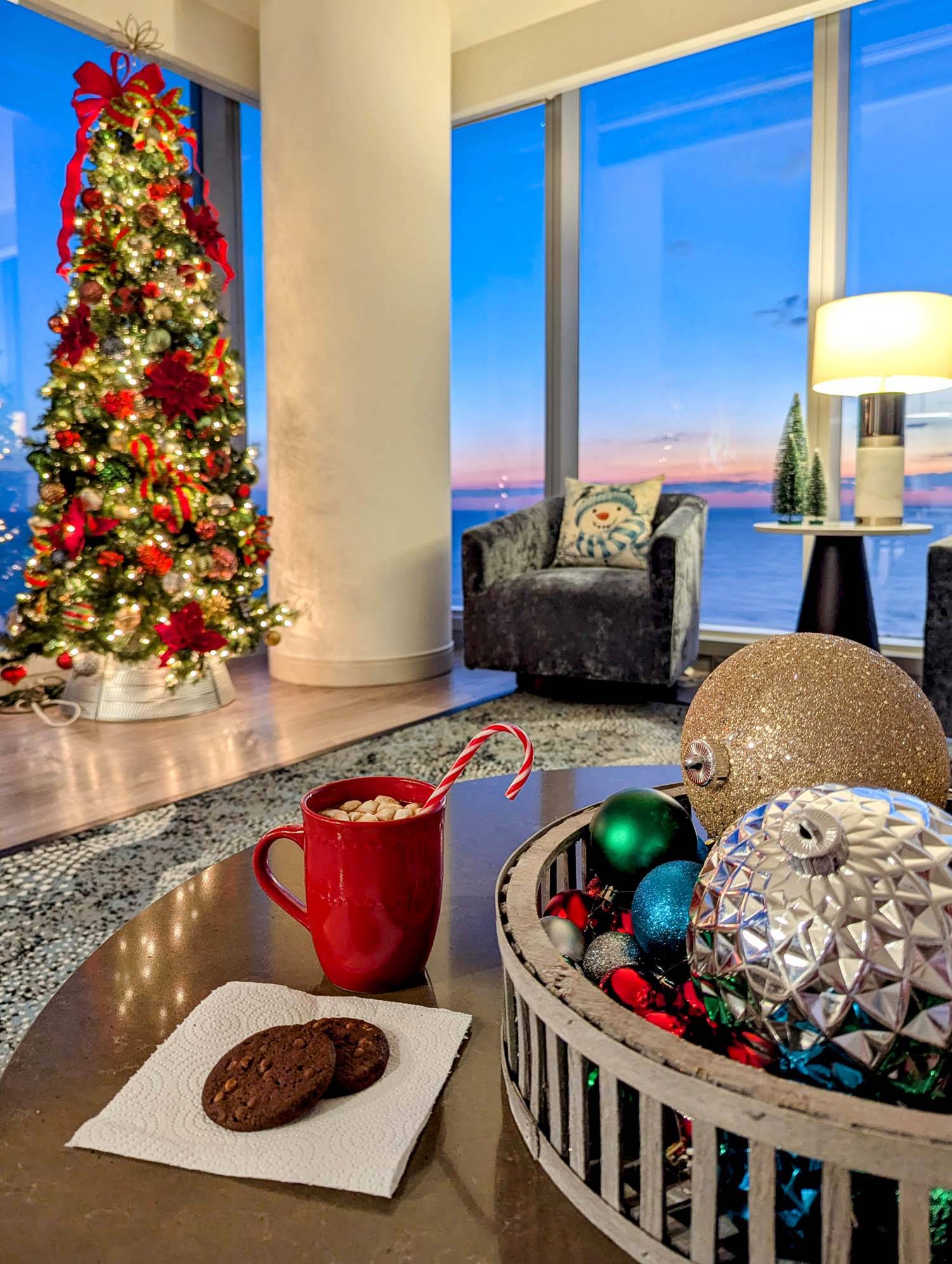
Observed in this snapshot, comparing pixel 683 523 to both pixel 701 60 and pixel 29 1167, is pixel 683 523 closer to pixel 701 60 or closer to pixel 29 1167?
pixel 701 60

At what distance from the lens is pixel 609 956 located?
0.61 metres

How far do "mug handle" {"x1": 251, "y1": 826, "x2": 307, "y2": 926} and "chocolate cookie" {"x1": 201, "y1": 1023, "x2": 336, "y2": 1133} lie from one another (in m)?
0.14

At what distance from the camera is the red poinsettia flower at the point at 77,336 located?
11.1 feet

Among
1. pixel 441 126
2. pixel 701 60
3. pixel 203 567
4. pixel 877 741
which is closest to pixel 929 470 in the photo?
pixel 701 60

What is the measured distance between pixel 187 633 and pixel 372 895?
2.95m

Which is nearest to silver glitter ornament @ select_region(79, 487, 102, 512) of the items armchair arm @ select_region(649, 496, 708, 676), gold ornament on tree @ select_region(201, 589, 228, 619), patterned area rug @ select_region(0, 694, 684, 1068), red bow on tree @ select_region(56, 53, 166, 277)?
gold ornament on tree @ select_region(201, 589, 228, 619)

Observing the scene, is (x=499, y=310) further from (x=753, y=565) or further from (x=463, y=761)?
(x=463, y=761)

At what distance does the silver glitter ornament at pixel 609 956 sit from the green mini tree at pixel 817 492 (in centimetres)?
337

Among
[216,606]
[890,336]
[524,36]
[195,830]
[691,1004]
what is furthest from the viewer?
[524,36]

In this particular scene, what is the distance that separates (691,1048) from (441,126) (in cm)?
442

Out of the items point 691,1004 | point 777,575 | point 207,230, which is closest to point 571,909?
point 691,1004

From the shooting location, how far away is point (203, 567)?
3500 millimetres

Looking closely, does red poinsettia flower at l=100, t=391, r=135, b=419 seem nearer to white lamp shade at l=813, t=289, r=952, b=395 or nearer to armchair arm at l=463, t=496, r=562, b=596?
armchair arm at l=463, t=496, r=562, b=596

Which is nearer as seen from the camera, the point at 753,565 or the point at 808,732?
the point at 808,732
